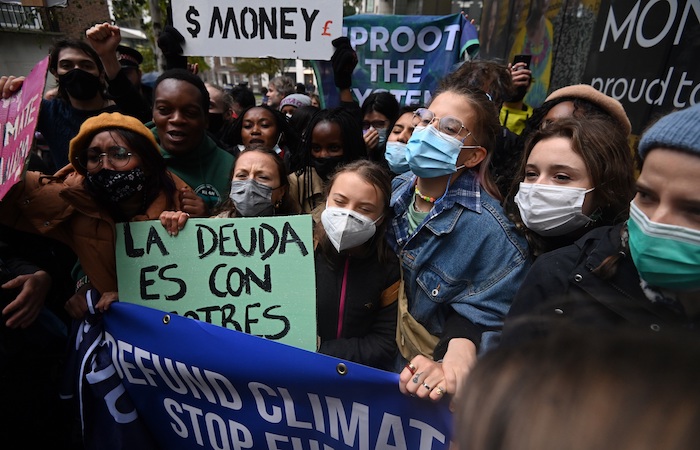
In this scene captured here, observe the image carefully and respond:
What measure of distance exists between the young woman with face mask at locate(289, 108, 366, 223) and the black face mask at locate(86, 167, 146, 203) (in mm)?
1039

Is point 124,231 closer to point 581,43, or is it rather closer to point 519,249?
point 519,249

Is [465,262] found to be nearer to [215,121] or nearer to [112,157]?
[112,157]

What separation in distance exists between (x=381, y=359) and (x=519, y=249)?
82 centimetres

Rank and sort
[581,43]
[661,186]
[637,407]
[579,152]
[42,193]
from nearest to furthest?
[637,407], [661,186], [579,152], [42,193], [581,43]

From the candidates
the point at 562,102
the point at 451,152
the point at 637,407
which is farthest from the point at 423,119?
→ the point at 637,407

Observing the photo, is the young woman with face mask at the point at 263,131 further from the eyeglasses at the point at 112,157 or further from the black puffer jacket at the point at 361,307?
the black puffer jacket at the point at 361,307

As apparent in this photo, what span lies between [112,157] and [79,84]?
1.42 metres

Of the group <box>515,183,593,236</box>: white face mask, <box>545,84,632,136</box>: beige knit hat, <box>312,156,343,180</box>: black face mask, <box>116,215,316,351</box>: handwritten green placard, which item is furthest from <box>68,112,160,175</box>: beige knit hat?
<box>545,84,632,136</box>: beige knit hat

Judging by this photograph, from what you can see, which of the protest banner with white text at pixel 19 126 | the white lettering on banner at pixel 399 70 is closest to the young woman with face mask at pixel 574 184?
the protest banner with white text at pixel 19 126

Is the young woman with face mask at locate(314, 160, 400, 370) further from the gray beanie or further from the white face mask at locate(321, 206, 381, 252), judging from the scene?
the gray beanie

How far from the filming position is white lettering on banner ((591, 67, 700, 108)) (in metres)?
2.51

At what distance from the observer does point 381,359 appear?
1.80m

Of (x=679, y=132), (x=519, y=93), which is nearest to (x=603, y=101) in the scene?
(x=679, y=132)

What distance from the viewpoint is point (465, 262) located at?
1.60m
